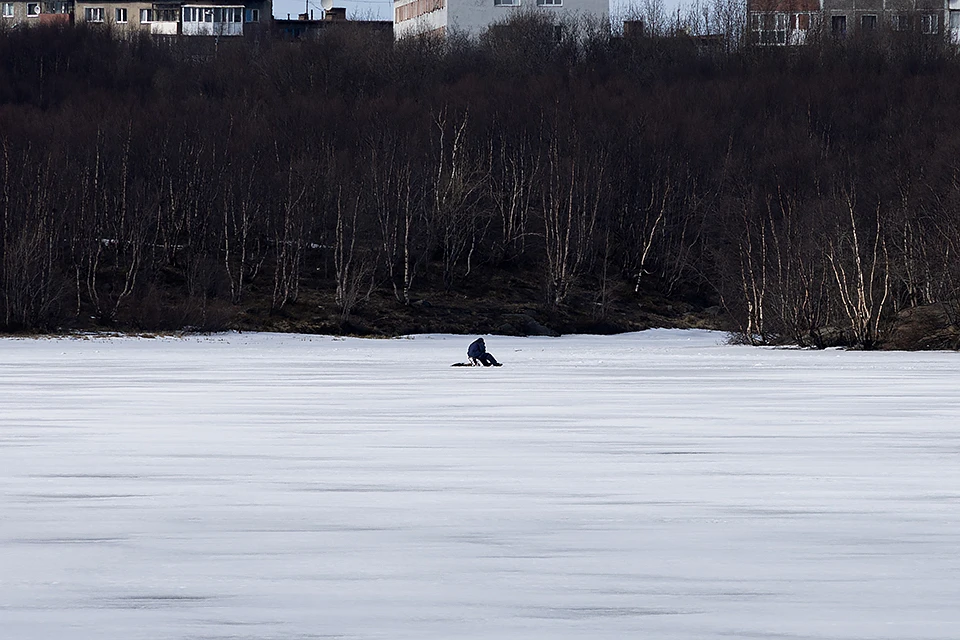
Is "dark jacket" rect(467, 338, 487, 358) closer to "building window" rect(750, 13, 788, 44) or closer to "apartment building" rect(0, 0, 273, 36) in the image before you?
"building window" rect(750, 13, 788, 44)

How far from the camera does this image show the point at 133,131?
67.7m

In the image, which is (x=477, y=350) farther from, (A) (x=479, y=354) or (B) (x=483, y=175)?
(B) (x=483, y=175)

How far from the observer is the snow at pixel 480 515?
6887 mm

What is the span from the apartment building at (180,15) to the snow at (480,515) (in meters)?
96.8

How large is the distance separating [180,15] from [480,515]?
4472 inches

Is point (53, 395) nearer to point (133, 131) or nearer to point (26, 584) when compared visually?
point (26, 584)

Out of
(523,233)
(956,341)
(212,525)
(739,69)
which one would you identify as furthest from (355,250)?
(212,525)

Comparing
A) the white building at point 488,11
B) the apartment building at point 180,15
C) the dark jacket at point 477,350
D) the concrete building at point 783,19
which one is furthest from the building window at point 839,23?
the dark jacket at point 477,350

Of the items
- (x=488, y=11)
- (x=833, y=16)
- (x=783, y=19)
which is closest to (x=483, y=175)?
(x=488, y=11)

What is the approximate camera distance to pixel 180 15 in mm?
118312

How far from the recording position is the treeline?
46.6 metres

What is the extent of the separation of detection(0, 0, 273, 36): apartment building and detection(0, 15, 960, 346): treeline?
861 inches

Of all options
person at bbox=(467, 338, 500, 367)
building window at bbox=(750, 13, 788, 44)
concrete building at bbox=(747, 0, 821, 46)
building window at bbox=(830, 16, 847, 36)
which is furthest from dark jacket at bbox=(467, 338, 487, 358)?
building window at bbox=(830, 16, 847, 36)

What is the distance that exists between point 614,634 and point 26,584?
287 centimetres
